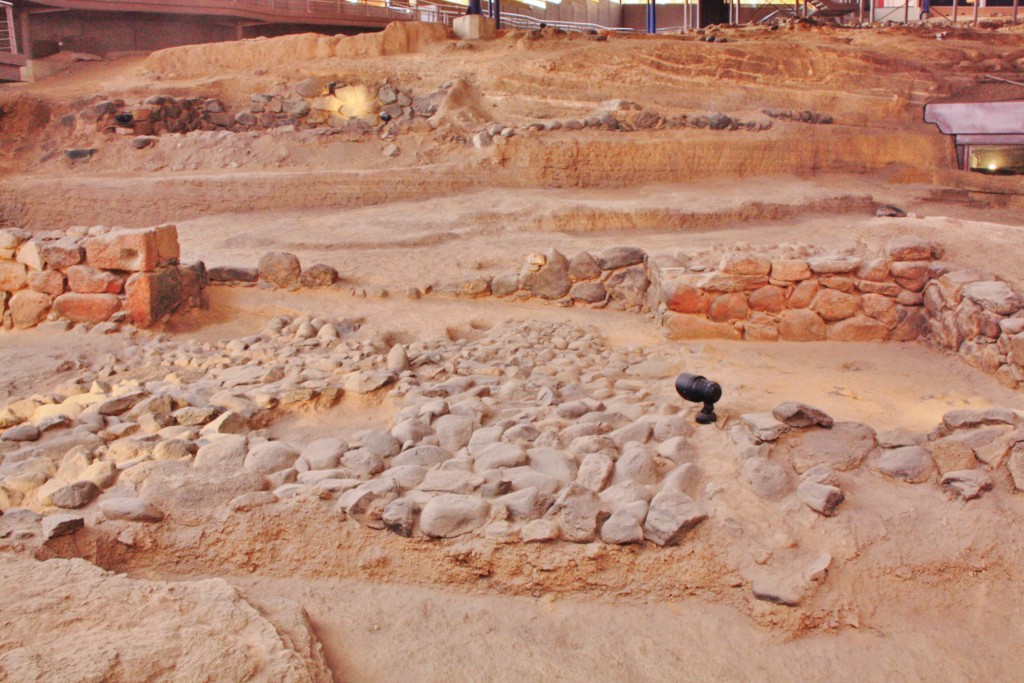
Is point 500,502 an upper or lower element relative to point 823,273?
lower

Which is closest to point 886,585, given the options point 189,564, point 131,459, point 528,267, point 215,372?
point 189,564

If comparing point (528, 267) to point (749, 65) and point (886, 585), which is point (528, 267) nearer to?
point (886, 585)

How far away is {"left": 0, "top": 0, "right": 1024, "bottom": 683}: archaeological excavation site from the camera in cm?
246

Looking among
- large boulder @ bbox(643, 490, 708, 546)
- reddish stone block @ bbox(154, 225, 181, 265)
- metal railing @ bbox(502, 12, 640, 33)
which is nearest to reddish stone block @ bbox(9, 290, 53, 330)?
reddish stone block @ bbox(154, 225, 181, 265)

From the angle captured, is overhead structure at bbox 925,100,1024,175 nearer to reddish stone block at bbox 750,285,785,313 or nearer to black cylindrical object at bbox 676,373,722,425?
reddish stone block at bbox 750,285,785,313

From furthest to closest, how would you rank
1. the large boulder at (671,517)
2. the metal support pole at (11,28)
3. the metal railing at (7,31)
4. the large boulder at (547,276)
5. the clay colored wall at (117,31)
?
the clay colored wall at (117,31), the metal railing at (7,31), the metal support pole at (11,28), the large boulder at (547,276), the large boulder at (671,517)

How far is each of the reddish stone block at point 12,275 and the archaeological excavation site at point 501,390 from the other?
10 cm

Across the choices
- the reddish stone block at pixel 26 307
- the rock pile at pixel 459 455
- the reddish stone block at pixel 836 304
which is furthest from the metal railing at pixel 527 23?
the rock pile at pixel 459 455

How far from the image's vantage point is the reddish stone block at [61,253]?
528 centimetres

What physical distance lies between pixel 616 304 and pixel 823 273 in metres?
1.55

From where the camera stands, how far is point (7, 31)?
15391mm

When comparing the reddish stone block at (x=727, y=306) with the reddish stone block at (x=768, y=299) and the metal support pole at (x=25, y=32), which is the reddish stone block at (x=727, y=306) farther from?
the metal support pole at (x=25, y=32)

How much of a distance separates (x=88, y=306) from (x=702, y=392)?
4104 mm

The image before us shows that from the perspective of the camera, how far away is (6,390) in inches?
173
